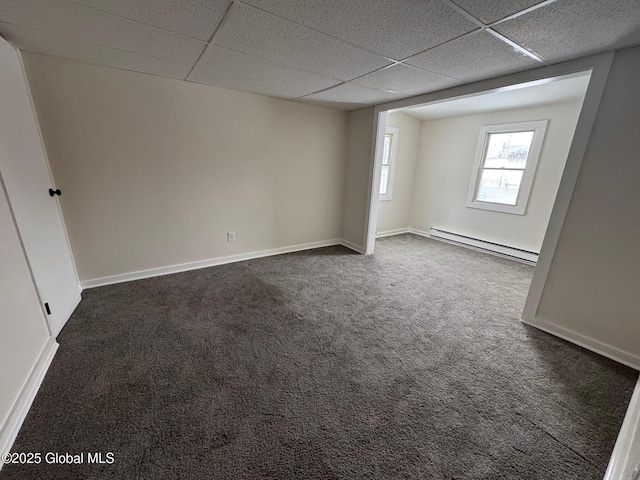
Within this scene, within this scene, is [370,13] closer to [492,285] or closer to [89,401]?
[89,401]

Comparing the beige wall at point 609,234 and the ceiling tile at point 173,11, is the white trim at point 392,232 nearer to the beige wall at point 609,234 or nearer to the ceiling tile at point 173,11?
the beige wall at point 609,234

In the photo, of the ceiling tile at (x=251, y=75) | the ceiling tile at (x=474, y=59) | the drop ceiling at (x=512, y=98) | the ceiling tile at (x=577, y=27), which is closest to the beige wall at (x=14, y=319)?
the ceiling tile at (x=251, y=75)

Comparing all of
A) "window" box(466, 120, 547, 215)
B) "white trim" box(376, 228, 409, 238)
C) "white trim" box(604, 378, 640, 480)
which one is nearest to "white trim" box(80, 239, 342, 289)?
"white trim" box(376, 228, 409, 238)

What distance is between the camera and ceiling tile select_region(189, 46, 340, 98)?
6.77ft

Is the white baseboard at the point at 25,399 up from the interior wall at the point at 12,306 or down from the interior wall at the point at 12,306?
down

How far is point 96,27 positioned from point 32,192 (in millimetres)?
1230

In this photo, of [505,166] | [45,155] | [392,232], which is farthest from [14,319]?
[505,166]

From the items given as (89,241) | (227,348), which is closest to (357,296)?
(227,348)

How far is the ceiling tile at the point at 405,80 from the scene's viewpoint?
221 centimetres

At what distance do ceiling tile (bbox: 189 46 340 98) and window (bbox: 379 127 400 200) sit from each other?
7.07 ft

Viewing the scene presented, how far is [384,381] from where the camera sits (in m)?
1.67

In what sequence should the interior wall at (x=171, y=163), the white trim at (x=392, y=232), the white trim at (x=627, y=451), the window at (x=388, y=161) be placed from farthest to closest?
the white trim at (x=392, y=232), the window at (x=388, y=161), the interior wall at (x=171, y=163), the white trim at (x=627, y=451)

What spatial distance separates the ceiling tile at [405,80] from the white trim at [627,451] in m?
2.61

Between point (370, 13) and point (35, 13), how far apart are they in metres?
1.85
